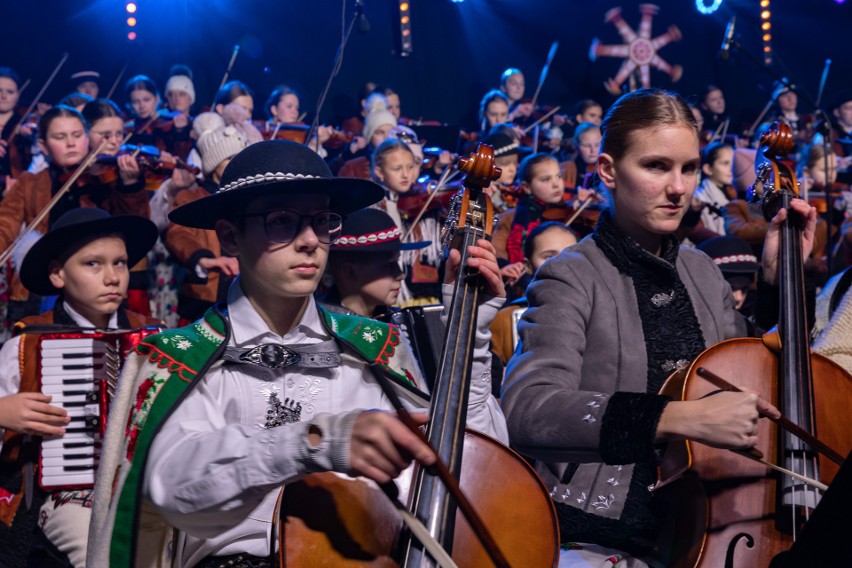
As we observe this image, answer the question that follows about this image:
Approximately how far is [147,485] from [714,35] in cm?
1466

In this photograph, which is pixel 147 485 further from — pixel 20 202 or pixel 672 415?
pixel 20 202

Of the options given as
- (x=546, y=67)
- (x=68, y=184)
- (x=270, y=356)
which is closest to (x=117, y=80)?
(x=546, y=67)

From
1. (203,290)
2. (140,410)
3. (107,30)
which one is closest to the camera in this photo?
(140,410)

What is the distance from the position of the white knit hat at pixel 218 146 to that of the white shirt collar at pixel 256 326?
12.2 feet

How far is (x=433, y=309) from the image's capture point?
151 inches

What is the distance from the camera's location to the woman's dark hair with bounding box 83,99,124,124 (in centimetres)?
692

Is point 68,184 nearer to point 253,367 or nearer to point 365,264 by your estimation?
point 365,264

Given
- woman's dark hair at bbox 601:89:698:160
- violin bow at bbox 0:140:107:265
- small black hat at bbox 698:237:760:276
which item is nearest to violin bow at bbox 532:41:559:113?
small black hat at bbox 698:237:760:276

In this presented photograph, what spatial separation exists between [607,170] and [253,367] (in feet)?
3.40

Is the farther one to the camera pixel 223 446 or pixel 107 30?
pixel 107 30

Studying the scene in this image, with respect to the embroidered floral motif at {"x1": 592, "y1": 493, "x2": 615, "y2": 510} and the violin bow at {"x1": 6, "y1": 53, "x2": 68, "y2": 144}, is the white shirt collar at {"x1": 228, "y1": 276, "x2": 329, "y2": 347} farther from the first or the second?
the violin bow at {"x1": 6, "y1": 53, "x2": 68, "y2": 144}

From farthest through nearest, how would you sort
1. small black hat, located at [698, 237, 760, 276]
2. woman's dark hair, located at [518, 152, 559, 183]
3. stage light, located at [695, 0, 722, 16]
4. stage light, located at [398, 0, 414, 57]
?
stage light, located at [695, 0, 722, 16], stage light, located at [398, 0, 414, 57], woman's dark hair, located at [518, 152, 559, 183], small black hat, located at [698, 237, 760, 276]

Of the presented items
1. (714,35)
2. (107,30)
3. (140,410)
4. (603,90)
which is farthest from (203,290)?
(714,35)

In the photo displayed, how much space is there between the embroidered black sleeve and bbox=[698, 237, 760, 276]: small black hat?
13.1 ft
